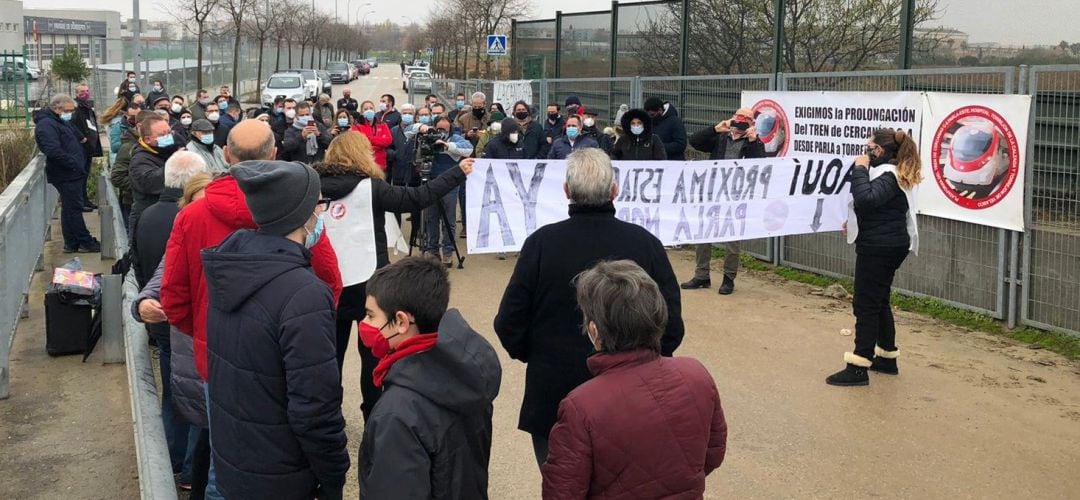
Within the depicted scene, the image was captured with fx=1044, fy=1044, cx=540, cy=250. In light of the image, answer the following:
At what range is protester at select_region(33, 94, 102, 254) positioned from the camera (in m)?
12.1

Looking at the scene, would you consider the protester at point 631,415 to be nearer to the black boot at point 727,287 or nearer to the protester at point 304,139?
the black boot at point 727,287

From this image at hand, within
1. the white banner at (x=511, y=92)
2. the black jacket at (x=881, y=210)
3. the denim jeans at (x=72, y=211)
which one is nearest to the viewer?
the black jacket at (x=881, y=210)

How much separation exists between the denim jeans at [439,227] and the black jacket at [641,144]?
6.63 ft

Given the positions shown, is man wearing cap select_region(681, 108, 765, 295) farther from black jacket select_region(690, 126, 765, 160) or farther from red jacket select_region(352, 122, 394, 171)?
red jacket select_region(352, 122, 394, 171)

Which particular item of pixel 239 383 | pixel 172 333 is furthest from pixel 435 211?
pixel 239 383

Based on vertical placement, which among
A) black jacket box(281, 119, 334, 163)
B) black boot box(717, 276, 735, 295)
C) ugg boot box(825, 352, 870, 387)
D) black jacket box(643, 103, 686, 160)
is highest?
black jacket box(643, 103, 686, 160)

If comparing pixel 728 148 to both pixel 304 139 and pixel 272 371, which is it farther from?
pixel 272 371

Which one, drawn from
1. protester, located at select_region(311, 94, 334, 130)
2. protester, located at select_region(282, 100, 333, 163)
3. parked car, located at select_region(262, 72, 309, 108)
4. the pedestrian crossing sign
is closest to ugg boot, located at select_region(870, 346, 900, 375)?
protester, located at select_region(282, 100, 333, 163)

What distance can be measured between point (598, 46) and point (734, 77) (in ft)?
21.9

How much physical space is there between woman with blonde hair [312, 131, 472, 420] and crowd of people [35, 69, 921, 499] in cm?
1

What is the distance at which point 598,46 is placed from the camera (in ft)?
60.3

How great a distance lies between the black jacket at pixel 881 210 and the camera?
22.5 ft

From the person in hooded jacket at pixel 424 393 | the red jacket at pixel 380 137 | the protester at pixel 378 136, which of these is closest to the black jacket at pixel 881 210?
the person in hooded jacket at pixel 424 393

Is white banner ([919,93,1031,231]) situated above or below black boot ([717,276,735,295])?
above
